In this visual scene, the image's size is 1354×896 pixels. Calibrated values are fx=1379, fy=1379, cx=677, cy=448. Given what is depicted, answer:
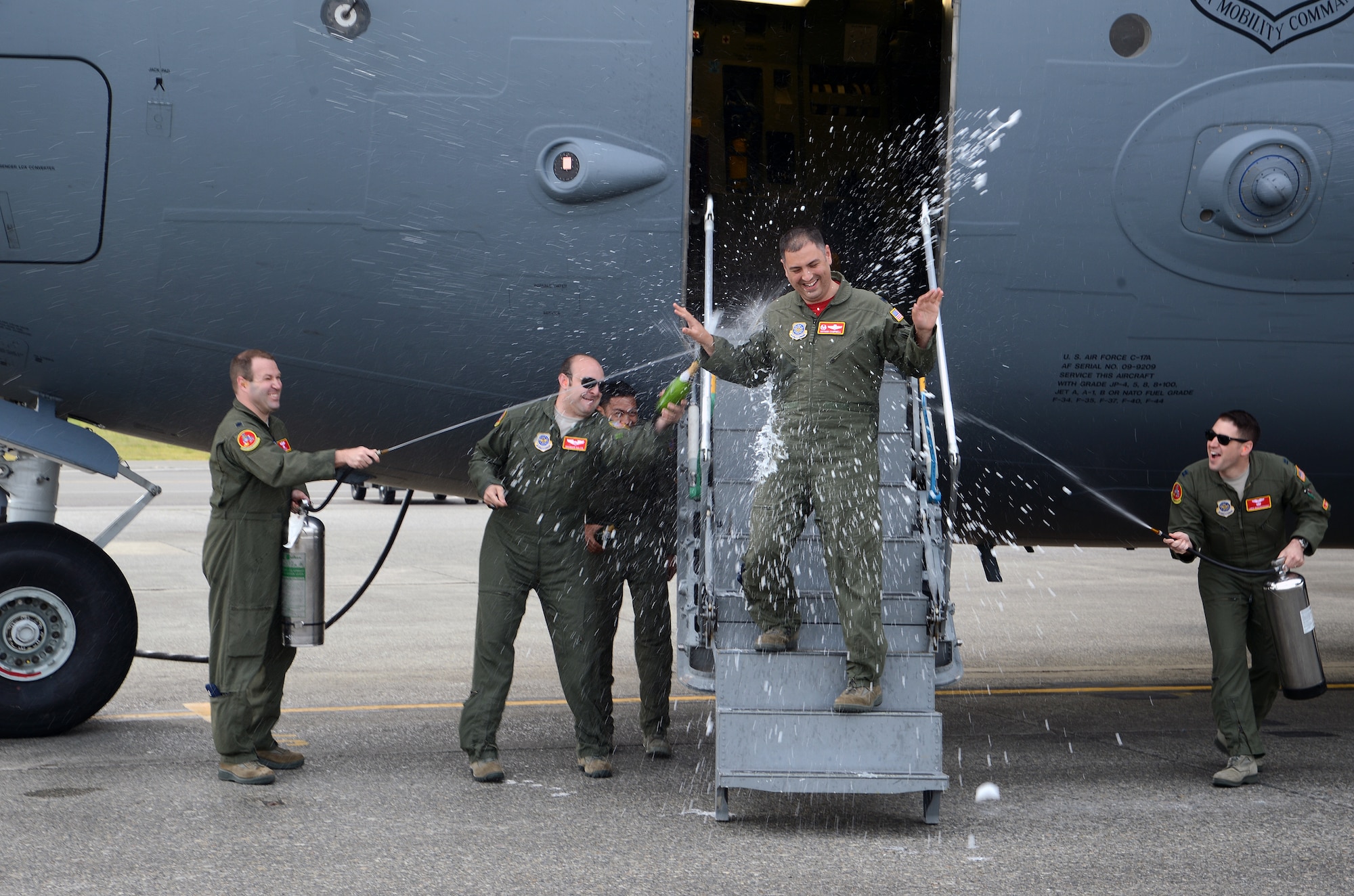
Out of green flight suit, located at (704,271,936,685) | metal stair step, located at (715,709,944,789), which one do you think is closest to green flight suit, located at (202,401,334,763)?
green flight suit, located at (704,271,936,685)

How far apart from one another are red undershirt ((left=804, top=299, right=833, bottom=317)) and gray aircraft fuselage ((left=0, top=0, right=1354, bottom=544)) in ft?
3.13

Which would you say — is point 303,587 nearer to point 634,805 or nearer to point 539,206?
point 634,805

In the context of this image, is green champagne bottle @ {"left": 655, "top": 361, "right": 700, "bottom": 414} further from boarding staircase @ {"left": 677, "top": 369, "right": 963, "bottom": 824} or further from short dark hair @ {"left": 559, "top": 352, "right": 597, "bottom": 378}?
short dark hair @ {"left": 559, "top": 352, "right": 597, "bottom": 378}

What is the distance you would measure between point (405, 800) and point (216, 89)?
10.6ft

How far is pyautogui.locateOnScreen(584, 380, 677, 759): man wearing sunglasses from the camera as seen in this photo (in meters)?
6.39

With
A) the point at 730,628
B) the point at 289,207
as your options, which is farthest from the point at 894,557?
the point at 289,207

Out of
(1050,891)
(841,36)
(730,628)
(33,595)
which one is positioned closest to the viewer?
(1050,891)

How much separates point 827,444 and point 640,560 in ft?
4.75

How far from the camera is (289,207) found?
6238 mm

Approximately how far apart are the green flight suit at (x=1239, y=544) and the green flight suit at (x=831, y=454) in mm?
1747

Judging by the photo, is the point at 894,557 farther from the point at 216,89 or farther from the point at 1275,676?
the point at 216,89

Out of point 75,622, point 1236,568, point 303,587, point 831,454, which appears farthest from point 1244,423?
point 75,622

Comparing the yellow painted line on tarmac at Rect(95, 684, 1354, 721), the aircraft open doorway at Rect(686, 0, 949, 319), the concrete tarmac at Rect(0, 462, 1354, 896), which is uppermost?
the aircraft open doorway at Rect(686, 0, 949, 319)

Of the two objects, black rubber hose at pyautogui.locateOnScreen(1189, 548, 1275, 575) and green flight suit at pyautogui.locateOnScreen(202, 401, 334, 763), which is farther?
black rubber hose at pyautogui.locateOnScreen(1189, 548, 1275, 575)
